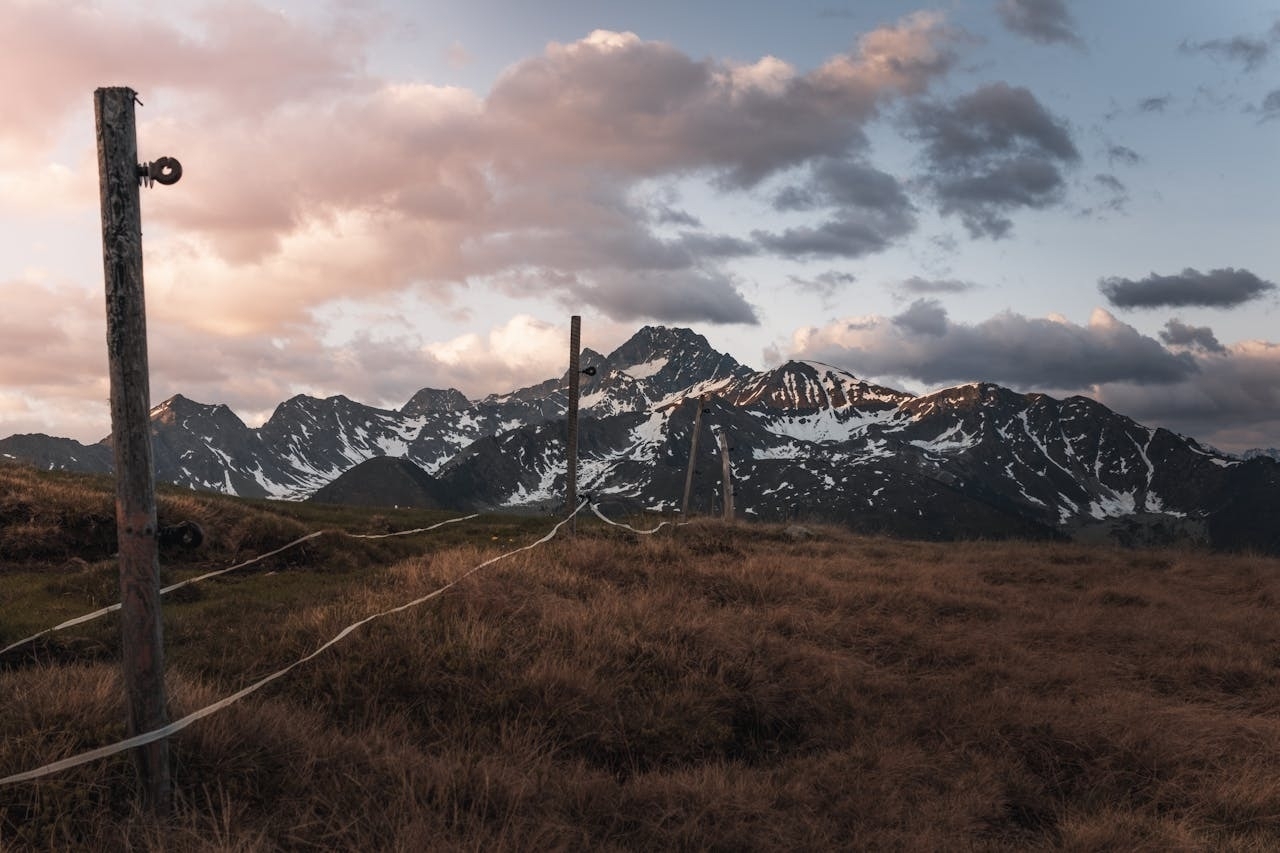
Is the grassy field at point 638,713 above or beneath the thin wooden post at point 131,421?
beneath

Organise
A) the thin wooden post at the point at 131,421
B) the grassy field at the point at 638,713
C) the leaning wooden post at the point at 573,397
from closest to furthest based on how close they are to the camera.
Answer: the thin wooden post at the point at 131,421, the grassy field at the point at 638,713, the leaning wooden post at the point at 573,397

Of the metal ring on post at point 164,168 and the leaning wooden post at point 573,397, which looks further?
the leaning wooden post at point 573,397

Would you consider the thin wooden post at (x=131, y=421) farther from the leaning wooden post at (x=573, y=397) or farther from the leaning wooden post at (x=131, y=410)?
the leaning wooden post at (x=573, y=397)

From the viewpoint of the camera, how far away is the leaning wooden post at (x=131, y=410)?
17.0 ft

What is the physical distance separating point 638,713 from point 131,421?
5.18m

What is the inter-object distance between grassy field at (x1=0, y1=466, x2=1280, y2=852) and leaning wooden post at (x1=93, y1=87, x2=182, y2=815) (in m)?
0.38

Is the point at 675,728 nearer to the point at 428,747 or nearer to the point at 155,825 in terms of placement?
the point at 428,747

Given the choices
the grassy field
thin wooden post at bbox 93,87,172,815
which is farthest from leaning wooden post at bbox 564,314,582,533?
thin wooden post at bbox 93,87,172,815

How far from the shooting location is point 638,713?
25.4ft

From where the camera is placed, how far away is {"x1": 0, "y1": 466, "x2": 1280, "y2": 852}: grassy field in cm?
548

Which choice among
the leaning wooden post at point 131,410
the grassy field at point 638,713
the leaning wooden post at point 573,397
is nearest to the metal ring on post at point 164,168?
the leaning wooden post at point 131,410

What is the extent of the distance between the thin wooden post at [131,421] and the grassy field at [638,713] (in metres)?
0.40

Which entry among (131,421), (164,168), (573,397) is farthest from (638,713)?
(573,397)

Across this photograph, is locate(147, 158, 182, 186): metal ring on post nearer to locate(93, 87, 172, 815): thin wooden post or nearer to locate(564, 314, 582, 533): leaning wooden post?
locate(93, 87, 172, 815): thin wooden post
